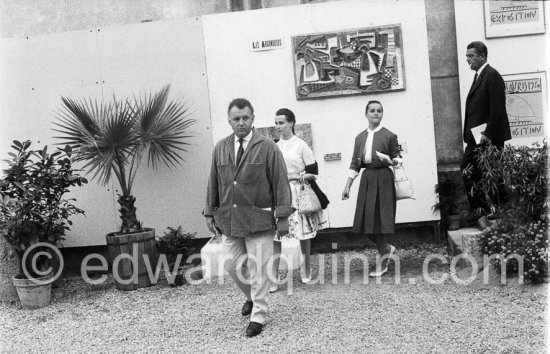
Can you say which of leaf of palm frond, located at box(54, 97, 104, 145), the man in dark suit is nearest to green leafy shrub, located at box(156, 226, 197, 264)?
leaf of palm frond, located at box(54, 97, 104, 145)

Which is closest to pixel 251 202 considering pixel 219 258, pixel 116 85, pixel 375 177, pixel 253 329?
pixel 253 329

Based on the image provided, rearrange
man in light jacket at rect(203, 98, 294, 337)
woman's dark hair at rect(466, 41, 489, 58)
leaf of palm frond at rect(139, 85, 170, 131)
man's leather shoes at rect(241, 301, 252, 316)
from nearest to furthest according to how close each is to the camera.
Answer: man in light jacket at rect(203, 98, 294, 337) → man's leather shoes at rect(241, 301, 252, 316) → woman's dark hair at rect(466, 41, 489, 58) → leaf of palm frond at rect(139, 85, 170, 131)

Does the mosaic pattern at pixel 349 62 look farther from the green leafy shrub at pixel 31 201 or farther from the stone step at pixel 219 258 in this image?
the green leafy shrub at pixel 31 201

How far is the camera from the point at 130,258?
695 cm

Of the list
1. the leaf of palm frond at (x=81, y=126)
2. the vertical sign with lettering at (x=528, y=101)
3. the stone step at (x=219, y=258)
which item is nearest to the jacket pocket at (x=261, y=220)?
the stone step at (x=219, y=258)

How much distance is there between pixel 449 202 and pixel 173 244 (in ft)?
10.5

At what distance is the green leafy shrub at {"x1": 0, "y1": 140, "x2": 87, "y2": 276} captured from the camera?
663 centimetres

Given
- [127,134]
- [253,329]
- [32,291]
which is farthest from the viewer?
[127,134]

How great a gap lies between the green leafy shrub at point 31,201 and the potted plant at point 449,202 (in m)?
3.99

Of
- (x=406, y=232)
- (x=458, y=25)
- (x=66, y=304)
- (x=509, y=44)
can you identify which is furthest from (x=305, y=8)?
(x=66, y=304)

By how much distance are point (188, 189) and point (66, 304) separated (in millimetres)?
1941

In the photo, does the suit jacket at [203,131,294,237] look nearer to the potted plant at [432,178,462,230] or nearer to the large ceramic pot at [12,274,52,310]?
the large ceramic pot at [12,274,52,310]

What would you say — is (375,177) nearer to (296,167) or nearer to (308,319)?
(296,167)

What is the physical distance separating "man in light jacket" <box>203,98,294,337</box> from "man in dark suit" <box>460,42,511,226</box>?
97.5 inches
